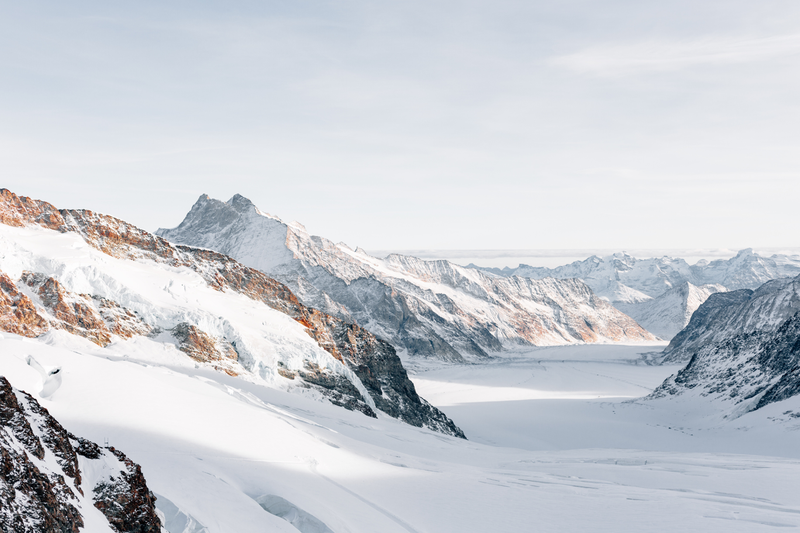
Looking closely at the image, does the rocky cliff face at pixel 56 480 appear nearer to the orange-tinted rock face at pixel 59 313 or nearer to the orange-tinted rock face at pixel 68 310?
the orange-tinted rock face at pixel 59 313

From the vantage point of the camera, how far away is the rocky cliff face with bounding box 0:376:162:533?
34.5 ft

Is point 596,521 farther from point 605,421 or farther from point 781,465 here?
point 605,421

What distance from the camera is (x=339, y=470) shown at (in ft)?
105

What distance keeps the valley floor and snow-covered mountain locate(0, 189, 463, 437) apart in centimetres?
379

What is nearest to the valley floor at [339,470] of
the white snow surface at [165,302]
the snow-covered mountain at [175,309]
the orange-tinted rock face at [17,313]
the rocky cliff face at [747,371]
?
the orange-tinted rock face at [17,313]

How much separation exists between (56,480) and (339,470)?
21468mm

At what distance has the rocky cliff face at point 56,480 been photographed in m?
10.5

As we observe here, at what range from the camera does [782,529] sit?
2498cm

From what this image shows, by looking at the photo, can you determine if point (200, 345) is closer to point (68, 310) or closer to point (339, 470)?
point (68, 310)

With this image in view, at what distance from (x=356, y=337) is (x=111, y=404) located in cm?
6518

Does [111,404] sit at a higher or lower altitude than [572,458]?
higher

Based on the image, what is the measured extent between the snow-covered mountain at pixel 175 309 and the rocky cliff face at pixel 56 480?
42773 mm

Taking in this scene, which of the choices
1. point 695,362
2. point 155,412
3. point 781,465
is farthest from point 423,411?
point 695,362

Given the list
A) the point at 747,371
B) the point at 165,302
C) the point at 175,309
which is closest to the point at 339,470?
the point at 175,309
